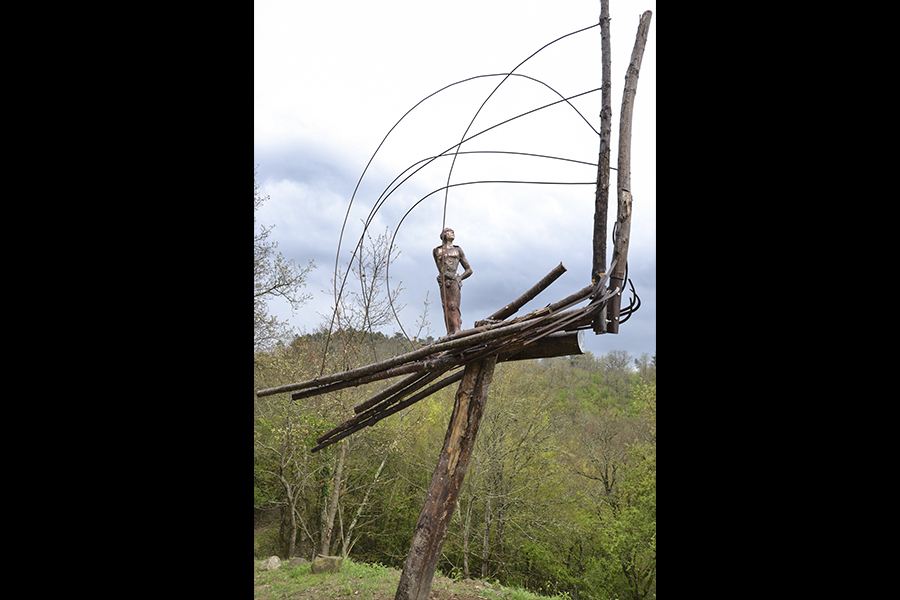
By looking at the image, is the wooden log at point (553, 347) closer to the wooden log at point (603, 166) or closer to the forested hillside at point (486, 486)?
the wooden log at point (603, 166)

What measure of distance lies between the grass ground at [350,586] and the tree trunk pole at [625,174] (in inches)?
131

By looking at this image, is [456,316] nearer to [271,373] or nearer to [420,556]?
[420,556]

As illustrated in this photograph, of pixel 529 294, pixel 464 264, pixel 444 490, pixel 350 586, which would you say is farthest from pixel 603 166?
pixel 350 586

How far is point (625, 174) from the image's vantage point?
3.52 m

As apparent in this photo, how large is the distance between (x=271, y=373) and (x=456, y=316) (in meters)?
8.06

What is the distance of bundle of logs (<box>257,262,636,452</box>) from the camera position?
11.0 ft

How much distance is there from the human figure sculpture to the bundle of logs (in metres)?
0.21

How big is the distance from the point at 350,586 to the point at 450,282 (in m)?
4.92

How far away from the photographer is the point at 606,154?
348cm

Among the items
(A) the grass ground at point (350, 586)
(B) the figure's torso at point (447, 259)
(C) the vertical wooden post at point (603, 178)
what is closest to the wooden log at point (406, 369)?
(B) the figure's torso at point (447, 259)

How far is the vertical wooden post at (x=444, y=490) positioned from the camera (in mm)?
3592

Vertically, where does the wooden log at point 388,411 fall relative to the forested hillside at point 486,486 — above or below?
above

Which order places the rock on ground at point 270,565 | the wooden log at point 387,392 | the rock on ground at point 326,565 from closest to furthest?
the wooden log at point 387,392
the rock on ground at point 326,565
the rock on ground at point 270,565
